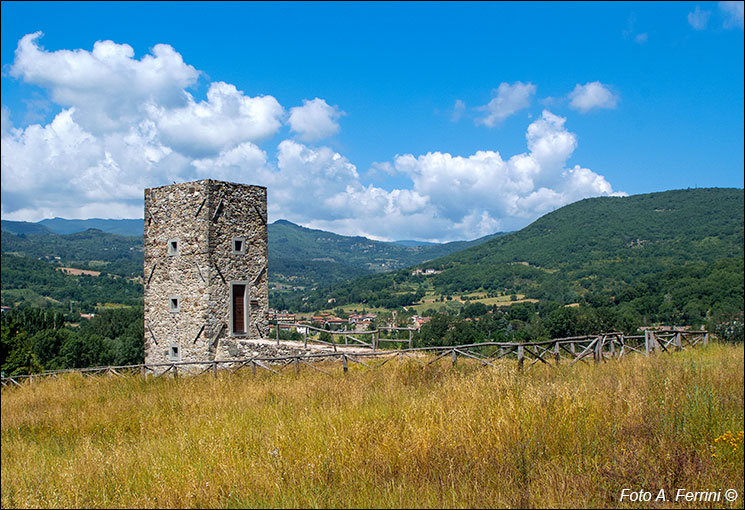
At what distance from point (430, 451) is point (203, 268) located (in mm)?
14381

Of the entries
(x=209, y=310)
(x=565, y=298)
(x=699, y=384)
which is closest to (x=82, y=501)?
(x=699, y=384)

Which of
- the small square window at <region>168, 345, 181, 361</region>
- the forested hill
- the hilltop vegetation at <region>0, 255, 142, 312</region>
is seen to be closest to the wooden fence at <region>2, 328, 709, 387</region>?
the small square window at <region>168, 345, 181, 361</region>

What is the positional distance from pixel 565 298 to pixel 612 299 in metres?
14.1

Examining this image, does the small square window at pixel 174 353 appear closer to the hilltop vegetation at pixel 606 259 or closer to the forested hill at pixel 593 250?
the hilltop vegetation at pixel 606 259

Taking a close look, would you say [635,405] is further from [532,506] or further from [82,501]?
[82,501]

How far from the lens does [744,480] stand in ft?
13.1

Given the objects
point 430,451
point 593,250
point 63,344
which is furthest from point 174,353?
point 593,250

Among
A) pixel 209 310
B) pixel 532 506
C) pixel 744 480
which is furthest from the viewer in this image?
pixel 209 310

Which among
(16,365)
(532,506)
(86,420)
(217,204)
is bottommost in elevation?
(16,365)

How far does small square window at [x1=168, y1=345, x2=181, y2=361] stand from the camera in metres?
18.2

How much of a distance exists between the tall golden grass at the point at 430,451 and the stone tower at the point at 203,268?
9827mm

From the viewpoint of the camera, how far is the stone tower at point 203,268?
57.8 feet

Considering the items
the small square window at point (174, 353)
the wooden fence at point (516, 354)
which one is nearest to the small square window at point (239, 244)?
the small square window at point (174, 353)

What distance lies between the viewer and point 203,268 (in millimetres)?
17531
